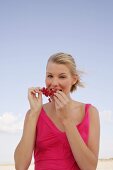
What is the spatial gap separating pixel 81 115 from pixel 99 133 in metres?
0.38

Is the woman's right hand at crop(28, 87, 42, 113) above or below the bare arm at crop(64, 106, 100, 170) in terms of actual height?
above

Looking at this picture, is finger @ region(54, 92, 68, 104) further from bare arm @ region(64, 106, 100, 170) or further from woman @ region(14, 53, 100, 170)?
bare arm @ region(64, 106, 100, 170)

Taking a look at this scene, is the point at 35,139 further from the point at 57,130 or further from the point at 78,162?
the point at 78,162

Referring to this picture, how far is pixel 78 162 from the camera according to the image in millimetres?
4105

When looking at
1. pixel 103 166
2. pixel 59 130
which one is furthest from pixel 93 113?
pixel 103 166

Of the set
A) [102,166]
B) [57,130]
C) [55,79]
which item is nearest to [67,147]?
[57,130]

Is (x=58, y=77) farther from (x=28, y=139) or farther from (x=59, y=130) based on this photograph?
(x=28, y=139)

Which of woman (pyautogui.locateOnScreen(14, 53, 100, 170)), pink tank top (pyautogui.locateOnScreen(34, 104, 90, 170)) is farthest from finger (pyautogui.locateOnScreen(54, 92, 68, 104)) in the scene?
pink tank top (pyautogui.locateOnScreen(34, 104, 90, 170))

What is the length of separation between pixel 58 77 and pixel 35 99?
1.39 ft

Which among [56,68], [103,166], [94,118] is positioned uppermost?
[56,68]

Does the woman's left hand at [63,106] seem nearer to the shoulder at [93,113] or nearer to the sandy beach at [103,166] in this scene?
the shoulder at [93,113]

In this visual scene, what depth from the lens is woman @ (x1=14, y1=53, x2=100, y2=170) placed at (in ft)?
13.5

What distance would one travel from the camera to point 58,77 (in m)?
4.42

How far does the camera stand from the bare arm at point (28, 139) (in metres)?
4.28
